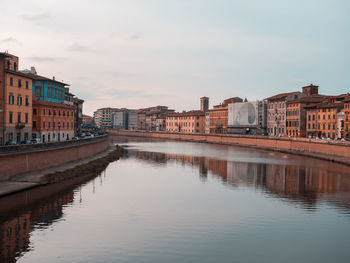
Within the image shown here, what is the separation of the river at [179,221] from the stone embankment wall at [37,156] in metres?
4.46

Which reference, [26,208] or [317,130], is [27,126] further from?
[317,130]

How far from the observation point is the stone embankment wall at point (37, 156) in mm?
39656

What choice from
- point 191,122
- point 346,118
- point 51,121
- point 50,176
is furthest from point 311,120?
point 50,176

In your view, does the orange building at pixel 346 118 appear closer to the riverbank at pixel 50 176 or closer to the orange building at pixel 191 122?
the riverbank at pixel 50 176

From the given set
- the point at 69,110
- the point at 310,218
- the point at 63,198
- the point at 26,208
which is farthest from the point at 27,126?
the point at 310,218

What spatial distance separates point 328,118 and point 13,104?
3132 inches

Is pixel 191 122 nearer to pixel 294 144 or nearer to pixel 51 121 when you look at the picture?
pixel 294 144

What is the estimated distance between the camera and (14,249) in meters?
23.2

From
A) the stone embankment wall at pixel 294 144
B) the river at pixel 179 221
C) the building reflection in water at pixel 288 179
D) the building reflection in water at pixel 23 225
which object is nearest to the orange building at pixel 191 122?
the stone embankment wall at pixel 294 144

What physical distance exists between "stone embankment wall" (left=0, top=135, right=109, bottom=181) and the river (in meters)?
4.46

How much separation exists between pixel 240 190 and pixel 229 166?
23.2 m

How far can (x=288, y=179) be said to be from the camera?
53.7 metres

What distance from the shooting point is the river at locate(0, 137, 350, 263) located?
23531 mm

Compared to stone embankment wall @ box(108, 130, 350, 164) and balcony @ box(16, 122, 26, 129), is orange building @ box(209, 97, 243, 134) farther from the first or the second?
balcony @ box(16, 122, 26, 129)
